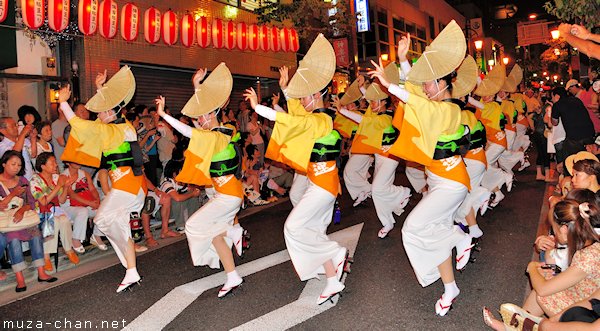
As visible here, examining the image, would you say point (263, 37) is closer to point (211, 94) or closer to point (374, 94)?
point (374, 94)

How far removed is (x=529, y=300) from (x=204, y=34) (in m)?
10.8

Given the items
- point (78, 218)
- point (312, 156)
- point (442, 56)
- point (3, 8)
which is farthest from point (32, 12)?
point (442, 56)

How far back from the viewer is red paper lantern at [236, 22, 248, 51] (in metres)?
13.3

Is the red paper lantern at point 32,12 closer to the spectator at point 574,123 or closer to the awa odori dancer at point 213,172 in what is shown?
the awa odori dancer at point 213,172

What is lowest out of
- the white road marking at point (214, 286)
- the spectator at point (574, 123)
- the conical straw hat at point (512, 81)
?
the white road marking at point (214, 286)

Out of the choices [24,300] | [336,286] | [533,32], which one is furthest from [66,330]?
[533,32]

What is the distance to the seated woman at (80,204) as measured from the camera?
258 inches

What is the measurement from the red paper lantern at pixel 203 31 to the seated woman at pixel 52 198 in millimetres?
6970

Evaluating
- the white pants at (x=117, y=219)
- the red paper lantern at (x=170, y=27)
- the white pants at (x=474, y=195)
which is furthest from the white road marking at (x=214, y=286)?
the red paper lantern at (x=170, y=27)

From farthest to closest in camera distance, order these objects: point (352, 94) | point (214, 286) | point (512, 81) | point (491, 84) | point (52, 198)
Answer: point (512, 81), point (352, 94), point (491, 84), point (52, 198), point (214, 286)

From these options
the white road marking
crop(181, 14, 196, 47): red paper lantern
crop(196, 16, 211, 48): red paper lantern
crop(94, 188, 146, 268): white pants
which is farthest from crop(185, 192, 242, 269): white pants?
crop(196, 16, 211, 48): red paper lantern

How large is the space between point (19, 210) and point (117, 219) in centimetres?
109

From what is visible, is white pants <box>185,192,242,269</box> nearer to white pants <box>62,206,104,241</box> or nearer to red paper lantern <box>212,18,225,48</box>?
white pants <box>62,206,104,241</box>

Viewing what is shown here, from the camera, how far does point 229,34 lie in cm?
1306
